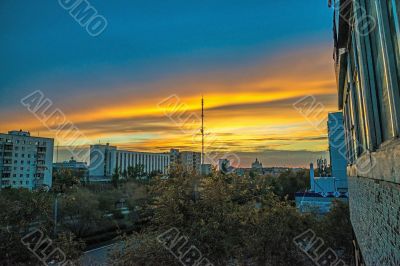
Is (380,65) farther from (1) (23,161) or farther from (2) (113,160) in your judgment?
(2) (113,160)

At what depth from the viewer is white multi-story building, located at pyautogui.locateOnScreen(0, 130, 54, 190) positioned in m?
34.6

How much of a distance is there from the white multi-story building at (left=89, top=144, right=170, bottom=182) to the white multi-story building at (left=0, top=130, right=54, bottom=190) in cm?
612

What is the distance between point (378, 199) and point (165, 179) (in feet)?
25.2

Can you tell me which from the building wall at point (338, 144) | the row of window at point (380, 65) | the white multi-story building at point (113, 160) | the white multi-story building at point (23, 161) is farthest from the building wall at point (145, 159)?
the row of window at point (380, 65)

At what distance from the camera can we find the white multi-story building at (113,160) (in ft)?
144

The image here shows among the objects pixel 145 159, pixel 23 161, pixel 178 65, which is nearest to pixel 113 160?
pixel 145 159

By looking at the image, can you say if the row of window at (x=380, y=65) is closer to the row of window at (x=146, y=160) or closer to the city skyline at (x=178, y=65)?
the city skyline at (x=178, y=65)

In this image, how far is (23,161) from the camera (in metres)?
36.5

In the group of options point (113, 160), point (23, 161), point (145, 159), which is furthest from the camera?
point (145, 159)

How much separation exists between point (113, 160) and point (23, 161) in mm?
15598

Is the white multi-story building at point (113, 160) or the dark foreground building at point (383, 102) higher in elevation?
the white multi-story building at point (113, 160)

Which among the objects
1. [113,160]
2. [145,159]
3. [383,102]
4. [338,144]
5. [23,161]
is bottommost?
[383,102]

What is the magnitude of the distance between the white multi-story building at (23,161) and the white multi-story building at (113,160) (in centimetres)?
612

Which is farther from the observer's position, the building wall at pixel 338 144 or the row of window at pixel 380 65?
the building wall at pixel 338 144
